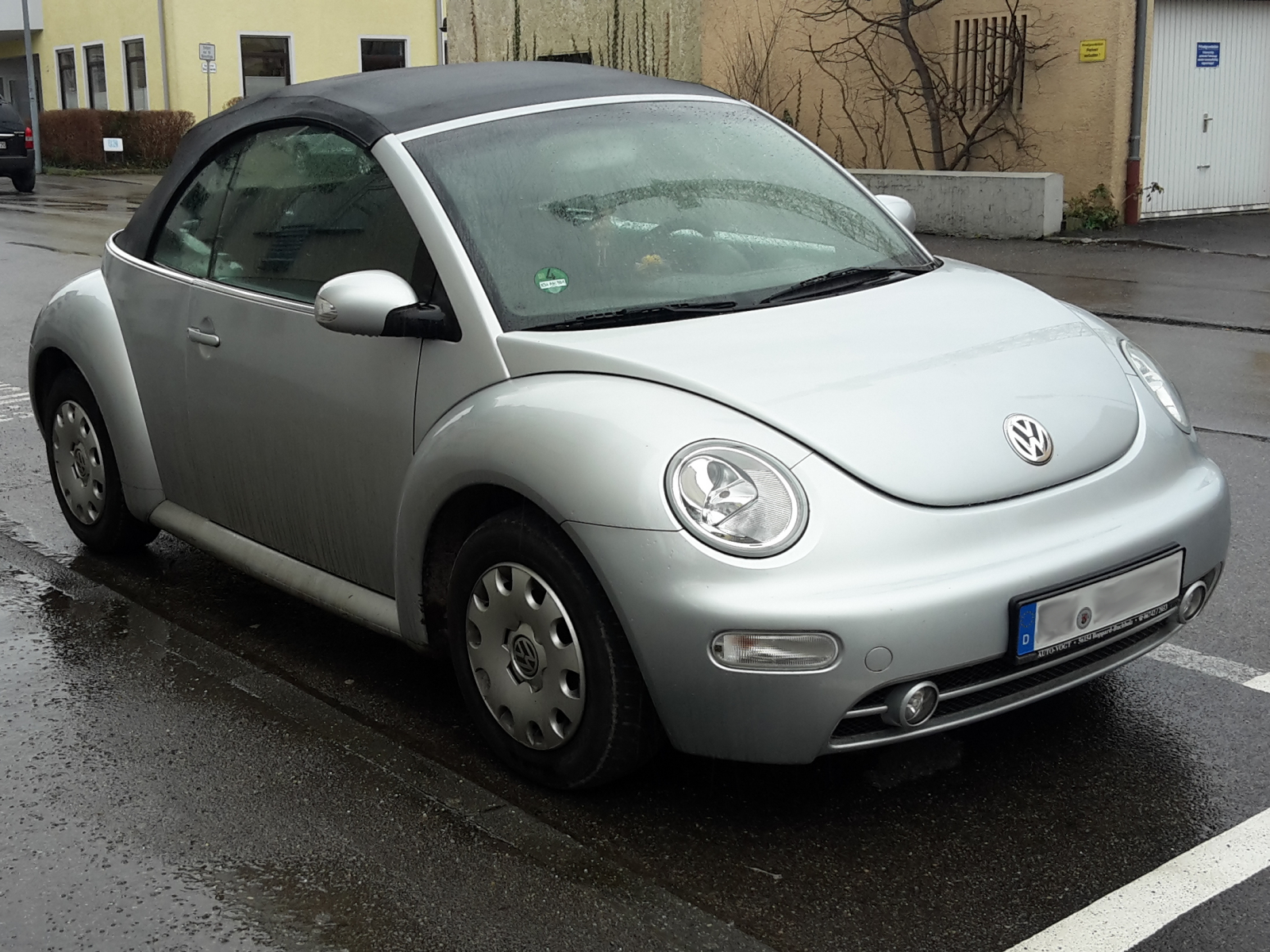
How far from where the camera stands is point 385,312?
11.5 feet

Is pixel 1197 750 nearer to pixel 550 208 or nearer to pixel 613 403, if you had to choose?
pixel 613 403

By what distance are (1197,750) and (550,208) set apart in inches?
79.6

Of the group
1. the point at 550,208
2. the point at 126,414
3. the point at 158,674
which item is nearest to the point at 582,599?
the point at 550,208

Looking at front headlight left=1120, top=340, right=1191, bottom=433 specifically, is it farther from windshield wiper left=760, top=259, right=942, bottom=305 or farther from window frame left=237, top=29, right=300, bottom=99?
window frame left=237, top=29, right=300, bottom=99

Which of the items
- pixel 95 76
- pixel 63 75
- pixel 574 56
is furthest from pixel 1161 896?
pixel 63 75

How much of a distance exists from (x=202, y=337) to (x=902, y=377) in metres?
2.12

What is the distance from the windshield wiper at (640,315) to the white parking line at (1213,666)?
58.8 inches

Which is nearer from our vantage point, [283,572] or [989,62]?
[283,572]

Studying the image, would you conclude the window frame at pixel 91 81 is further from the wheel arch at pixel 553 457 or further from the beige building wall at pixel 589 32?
the wheel arch at pixel 553 457

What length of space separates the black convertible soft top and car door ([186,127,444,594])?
66 mm

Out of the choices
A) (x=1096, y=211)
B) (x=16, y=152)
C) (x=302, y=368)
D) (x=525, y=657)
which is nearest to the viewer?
(x=525, y=657)

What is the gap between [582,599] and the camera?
3084 millimetres

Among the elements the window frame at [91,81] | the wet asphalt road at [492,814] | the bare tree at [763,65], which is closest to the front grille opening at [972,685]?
the wet asphalt road at [492,814]

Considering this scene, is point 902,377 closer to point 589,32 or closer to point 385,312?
point 385,312
